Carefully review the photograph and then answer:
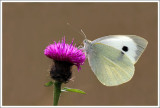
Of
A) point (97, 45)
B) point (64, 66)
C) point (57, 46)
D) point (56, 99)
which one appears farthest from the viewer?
point (97, 45)

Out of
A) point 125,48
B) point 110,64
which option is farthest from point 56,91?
point 125,48

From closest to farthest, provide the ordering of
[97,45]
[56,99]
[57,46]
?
[56,99] < [57,46] < [97,45]

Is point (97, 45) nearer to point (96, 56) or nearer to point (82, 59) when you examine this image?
point (96, 56)

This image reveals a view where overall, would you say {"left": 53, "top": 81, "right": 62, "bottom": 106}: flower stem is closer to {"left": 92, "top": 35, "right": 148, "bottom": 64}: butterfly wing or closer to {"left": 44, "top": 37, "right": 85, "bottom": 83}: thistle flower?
{"left": 44, "top": 37, "right": 85, "bottom": 83}: thistle flower

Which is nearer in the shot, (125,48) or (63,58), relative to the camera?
(63,58)

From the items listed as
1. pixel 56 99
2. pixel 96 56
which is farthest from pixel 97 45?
pixel 56 99

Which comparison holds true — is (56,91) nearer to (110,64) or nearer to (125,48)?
(110,64)

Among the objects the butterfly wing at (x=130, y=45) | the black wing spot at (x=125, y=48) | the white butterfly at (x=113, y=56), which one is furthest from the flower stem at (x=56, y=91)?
the black wing spot at (x=125, y=48)
